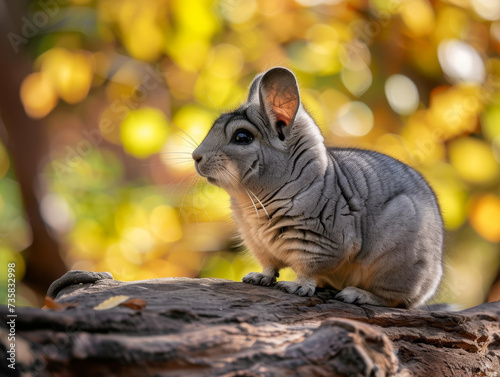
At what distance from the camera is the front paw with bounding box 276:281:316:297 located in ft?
12.2

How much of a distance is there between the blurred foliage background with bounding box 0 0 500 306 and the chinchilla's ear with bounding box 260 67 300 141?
1.94 m

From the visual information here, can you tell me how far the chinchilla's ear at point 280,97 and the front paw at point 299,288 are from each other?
1068 millimetres

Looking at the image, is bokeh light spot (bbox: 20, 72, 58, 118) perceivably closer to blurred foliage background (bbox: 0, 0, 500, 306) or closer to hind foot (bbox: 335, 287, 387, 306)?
blurred foliage background (bbox: 0, 0, 500, 306)

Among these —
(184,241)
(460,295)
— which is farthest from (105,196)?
(460,295)

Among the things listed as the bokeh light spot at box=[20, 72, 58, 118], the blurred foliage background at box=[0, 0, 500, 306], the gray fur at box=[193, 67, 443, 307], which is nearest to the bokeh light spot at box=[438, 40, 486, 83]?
the blurred foliage background at box=[0, 0, 500, 306]

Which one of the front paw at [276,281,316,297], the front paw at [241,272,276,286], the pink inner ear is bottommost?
the front paw at [241,272,276,286]

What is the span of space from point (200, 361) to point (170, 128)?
4.17 meters

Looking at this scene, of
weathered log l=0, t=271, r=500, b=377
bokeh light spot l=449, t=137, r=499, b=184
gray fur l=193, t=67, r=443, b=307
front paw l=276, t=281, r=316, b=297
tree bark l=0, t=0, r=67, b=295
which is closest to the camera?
weathered log l=0, t=271, r=500, b=377

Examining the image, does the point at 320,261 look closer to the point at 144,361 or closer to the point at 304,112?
the point at 304,112

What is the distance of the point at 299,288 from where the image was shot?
376 cm

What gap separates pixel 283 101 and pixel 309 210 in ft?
2.69

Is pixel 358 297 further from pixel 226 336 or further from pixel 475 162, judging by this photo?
pixel 475 162

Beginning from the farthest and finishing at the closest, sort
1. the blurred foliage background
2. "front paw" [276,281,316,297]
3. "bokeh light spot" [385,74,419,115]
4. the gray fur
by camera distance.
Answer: "bokeh light spot" [385,74,419,115] → the blurred foliage background → the gray fur → "front paw" [276,281,316,297]

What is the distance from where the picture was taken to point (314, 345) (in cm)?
260
